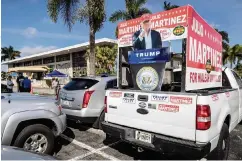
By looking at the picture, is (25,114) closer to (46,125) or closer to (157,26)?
(46,125)

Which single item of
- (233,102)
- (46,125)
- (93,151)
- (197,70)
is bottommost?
(93,151)

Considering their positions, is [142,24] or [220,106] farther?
[142,24]

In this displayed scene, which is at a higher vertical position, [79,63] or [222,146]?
[79,63]

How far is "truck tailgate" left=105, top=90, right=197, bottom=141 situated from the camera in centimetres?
356

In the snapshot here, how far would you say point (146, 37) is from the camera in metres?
4.53

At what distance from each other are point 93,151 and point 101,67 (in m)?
16.4

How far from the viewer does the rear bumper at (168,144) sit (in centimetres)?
341

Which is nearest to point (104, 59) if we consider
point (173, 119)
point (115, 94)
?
point (115, 94)

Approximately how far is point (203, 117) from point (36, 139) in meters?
2.83

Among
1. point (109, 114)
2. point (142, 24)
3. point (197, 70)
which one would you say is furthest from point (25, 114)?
point (197, 70)

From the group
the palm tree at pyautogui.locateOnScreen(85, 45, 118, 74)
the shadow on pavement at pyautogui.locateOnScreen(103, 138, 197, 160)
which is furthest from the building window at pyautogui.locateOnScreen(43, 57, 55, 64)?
the shadow on pavement at pyautogui.locateOnScreen(103, 138, 197, 160)

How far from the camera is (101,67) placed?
21031mm

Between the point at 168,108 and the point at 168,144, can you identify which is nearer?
the point at 168,144

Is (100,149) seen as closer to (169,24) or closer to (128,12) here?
(169,24)
